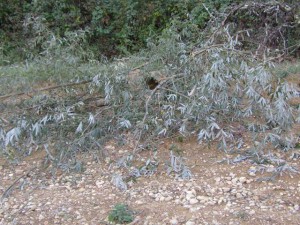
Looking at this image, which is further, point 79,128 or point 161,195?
point 79,128

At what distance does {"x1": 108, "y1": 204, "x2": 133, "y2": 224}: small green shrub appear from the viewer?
284 centimetres

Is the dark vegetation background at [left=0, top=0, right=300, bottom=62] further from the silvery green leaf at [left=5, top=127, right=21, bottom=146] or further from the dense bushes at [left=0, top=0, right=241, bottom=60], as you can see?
the silvery green leaf at [left=5, top=127, right=21, bottom=146]

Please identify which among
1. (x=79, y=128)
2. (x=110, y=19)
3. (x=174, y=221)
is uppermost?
(x=110, y=19)

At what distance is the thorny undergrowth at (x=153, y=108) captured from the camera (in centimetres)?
356

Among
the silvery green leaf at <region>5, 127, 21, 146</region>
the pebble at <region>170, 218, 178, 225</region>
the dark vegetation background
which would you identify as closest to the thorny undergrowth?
the silvery green leaf at <region>5, 127, 21, 146</region>

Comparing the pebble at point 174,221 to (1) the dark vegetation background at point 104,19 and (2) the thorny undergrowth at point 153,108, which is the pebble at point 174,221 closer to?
(2) the thorny undergrowth at point 153,108

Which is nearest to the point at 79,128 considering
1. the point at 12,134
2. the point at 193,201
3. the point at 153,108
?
the point at 12,134

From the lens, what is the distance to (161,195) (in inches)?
123

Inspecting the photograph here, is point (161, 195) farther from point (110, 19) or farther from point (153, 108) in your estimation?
point (110, 19)

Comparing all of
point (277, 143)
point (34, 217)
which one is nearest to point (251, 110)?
point (277, 143)

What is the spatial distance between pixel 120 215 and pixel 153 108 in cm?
124

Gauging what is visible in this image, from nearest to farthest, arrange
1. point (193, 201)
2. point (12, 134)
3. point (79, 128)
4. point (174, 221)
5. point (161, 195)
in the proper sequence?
point (174, 221)
point (193, 201)
point (161, 195)
point (12, 134)
point (79, 128)

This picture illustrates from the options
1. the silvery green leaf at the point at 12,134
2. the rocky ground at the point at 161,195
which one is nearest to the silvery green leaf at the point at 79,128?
the rocky ground at the point at 161,195

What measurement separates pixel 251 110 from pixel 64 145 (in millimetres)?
1501
